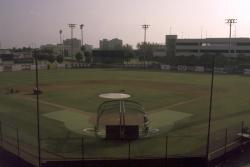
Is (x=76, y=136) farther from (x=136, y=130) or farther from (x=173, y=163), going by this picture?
(x=173, y=163)

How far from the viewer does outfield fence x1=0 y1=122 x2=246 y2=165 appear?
1958 cm

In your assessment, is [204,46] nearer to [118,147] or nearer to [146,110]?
[146,110]

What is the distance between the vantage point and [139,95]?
4341 centimetres

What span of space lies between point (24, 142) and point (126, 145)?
743cm

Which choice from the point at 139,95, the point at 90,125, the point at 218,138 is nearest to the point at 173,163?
the point at 218,138

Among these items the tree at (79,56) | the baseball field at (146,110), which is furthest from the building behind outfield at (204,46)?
the baseball field at (146,110)

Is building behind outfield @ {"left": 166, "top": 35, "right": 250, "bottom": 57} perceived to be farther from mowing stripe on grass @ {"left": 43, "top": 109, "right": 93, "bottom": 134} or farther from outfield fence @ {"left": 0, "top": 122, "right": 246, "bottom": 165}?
outfield fence @ {"left": 0, "top": 122, "right": 246, "bottom": 165}

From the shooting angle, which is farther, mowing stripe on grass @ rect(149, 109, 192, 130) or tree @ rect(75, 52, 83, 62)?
tree @ rect(75, 52, 83, 62)

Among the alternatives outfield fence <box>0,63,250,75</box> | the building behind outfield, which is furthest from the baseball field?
the building behind outfield

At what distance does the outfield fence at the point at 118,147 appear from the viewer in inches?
771

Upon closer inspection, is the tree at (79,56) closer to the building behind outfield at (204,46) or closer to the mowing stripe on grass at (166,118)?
the building behind outfield at (204,46)

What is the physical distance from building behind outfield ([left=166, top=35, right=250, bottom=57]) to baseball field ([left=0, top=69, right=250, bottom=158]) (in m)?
71.2

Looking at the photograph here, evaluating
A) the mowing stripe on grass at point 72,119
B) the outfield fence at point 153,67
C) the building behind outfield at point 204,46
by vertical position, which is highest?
the building behind outfield at point 204,46

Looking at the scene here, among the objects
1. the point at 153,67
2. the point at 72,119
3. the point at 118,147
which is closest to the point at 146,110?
the point at 72,119
